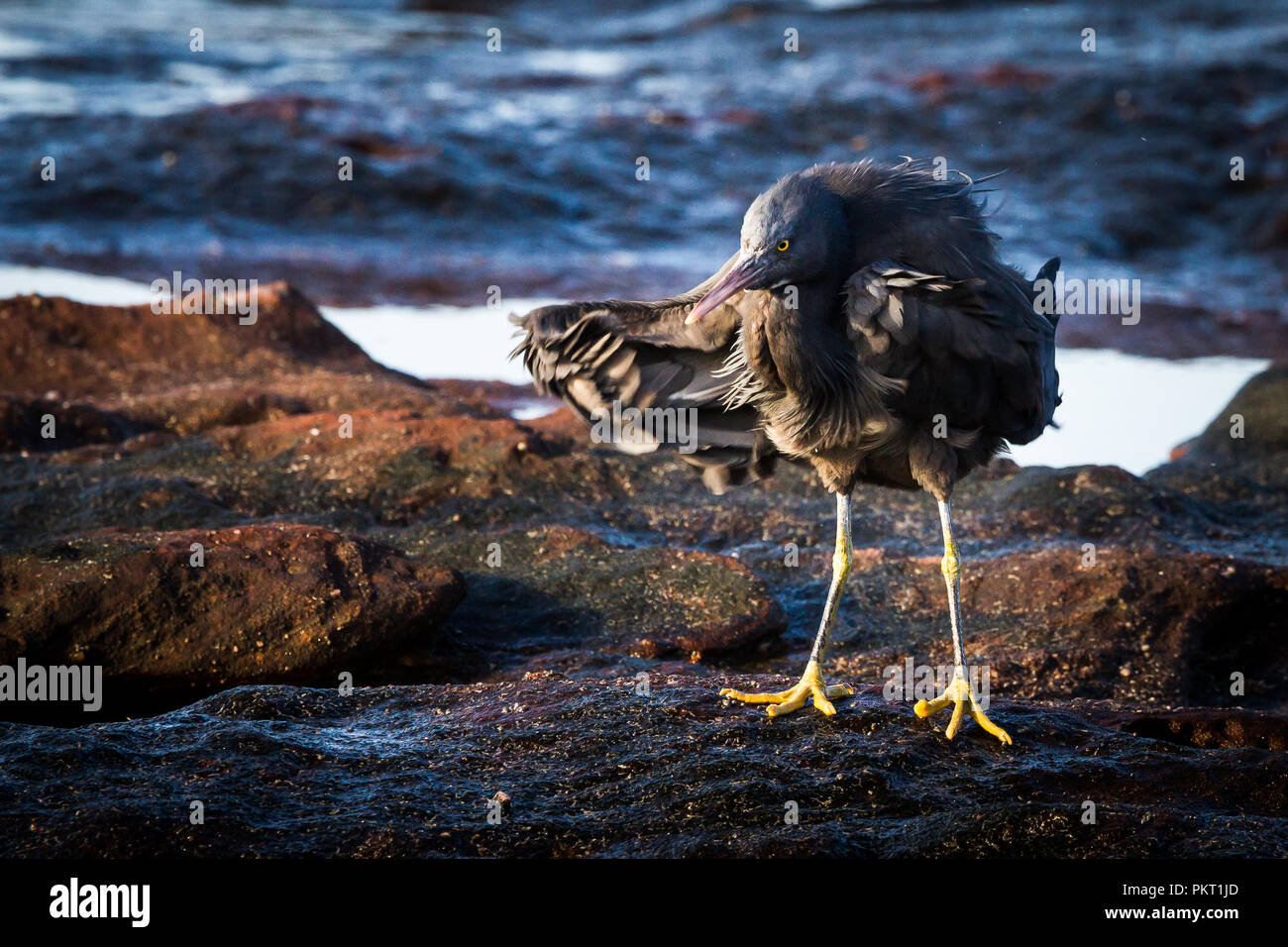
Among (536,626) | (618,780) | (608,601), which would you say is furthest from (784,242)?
(536,626)

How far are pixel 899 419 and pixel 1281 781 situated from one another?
6.03 feet

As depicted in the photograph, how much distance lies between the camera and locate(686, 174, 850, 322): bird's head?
204 inches

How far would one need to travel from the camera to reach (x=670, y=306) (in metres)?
5.93

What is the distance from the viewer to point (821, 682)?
572 cm

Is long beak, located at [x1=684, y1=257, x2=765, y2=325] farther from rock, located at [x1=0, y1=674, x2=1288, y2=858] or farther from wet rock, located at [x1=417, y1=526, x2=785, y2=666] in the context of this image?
wet rock, located at [x1=417, y1=526, x2=785, y2=666]

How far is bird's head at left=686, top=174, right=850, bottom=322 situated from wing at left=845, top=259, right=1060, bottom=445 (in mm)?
Answer: 213

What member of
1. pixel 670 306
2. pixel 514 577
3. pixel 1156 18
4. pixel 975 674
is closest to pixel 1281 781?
pixel 975 674

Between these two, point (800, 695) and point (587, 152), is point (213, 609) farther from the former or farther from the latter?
point (587, 152)

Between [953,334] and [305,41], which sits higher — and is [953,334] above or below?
below

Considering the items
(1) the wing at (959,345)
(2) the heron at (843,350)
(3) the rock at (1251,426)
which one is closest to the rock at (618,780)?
(2) the heron at (843,350)

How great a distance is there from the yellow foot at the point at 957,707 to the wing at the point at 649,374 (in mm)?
1264

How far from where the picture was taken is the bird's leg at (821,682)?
5.62 meters

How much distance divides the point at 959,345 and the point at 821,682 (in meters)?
1.40
